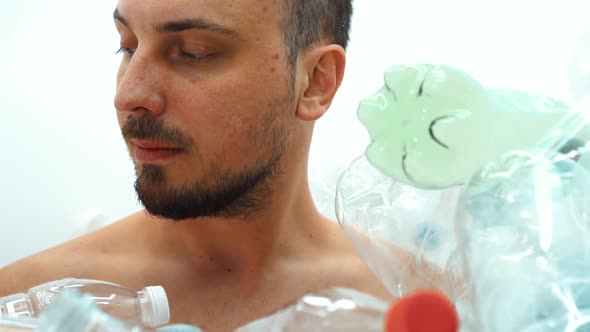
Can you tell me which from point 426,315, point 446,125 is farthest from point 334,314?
point 446,125

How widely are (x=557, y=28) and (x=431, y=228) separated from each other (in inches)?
30.2

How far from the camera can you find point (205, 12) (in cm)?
93

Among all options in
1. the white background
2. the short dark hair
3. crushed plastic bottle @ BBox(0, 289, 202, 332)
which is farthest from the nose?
the white background

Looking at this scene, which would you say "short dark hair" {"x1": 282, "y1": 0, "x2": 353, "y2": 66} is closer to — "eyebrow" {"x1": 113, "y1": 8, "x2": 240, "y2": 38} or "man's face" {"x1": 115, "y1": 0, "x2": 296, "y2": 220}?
"man's face" {"x1": 115, "y1": 0, "x2": 296, "y2": 220}

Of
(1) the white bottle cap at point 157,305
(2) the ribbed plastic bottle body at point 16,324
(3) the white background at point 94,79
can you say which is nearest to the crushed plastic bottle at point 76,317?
(2) the ribbed plastic bottle body at point 16,324

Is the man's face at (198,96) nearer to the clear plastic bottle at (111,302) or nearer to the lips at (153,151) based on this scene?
the lips at (153,151)

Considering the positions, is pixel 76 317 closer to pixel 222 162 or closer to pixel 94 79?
pixel 222 162

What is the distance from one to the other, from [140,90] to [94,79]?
2.48 feet

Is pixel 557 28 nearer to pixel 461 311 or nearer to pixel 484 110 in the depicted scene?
pixel 484 110

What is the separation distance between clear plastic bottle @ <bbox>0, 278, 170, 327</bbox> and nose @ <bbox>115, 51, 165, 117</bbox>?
22 cm

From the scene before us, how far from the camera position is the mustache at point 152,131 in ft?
2.98

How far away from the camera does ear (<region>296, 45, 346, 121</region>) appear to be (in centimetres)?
109

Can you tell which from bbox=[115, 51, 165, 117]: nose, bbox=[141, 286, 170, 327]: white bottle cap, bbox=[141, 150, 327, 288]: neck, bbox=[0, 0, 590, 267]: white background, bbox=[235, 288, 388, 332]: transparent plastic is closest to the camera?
bbox=[235, 288, 388, 332]: transparent plastic

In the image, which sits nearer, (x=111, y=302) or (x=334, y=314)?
(x=334, y=314)
